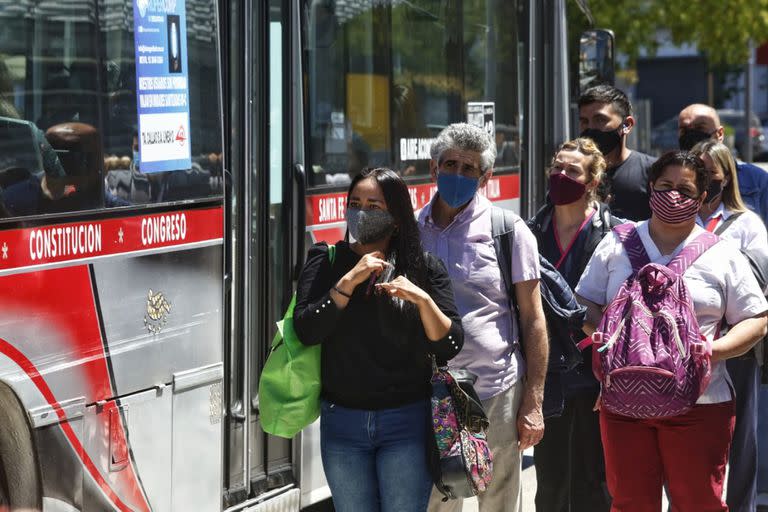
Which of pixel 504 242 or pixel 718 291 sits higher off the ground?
pixel 504 242

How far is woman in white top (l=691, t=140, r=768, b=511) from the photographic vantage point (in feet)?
17.2

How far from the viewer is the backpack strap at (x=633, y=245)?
4531 mm

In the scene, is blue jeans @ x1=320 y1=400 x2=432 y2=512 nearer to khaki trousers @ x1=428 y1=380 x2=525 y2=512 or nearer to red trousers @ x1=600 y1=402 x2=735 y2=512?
khaki trousers @ x1=428 y1=380 x2=525 y2=512

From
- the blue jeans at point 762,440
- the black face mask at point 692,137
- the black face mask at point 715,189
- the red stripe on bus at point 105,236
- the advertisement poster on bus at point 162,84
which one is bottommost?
the blue jeans at point 762,440

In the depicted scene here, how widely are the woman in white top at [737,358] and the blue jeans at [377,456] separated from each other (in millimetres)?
1963

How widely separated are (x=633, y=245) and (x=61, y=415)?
2128mm

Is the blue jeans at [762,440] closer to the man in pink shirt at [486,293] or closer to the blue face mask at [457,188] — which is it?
the man in pink shirt at [486,293]

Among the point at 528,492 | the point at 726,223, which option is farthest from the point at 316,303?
the point at 528,492

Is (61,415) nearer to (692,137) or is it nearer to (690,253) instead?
(690,253)

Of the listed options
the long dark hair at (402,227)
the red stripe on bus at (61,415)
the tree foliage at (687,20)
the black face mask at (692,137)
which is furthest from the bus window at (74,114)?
the tree foliage at (687,20)

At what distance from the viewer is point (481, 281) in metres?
4.24

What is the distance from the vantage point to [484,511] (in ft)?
14.8

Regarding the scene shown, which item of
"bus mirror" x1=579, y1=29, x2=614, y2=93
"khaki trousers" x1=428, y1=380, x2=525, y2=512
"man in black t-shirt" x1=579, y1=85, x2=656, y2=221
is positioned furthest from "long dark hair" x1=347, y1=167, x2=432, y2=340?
"bus mirror" x1=579, y1=29, x2=614, y2=93

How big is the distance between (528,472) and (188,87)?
3.76m
